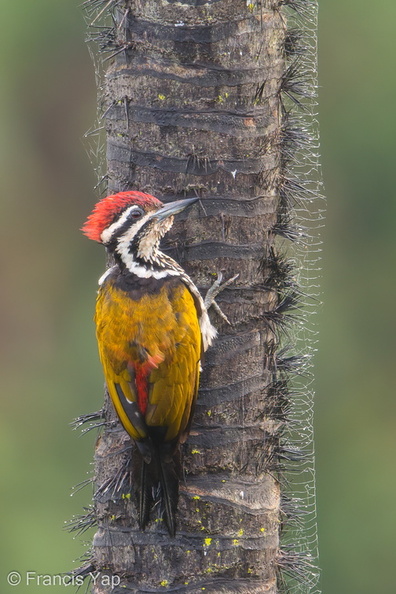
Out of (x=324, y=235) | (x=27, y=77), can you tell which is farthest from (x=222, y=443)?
(x=27, y=77)

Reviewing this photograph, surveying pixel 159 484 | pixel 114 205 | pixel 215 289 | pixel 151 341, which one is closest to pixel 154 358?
pixel 151 341

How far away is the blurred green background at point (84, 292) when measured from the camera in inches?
416

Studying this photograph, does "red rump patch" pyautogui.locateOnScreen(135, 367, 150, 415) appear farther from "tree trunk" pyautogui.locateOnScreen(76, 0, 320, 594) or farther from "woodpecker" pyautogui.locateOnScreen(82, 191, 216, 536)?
"tree trunk" pyautogui.locateOnScreen(76, 0, 320, 594)

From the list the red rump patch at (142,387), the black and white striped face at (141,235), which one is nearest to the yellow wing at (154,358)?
the red rump patch at (142,387)

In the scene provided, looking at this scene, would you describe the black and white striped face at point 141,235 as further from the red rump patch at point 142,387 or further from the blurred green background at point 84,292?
the blurred green background at point 84,292

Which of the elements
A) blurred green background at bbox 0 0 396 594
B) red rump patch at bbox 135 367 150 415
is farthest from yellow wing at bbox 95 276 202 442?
blurred green background at bbox 0 0 396 594

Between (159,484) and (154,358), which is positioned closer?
(154,358)

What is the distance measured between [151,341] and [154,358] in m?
0.07

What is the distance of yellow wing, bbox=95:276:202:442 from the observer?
13.4 ft

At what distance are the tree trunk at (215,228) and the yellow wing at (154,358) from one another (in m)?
0.17

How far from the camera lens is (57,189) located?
46.3 ft

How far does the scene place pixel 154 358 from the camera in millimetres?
4082

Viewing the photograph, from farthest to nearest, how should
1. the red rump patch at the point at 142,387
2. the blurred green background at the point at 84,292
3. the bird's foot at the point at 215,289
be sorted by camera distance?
the blurred green background at the point at 84,292, the bird's foot at the point at 215,289, the red rump patch at the point at 142,387

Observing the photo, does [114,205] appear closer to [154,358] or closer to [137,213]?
[137,213]
